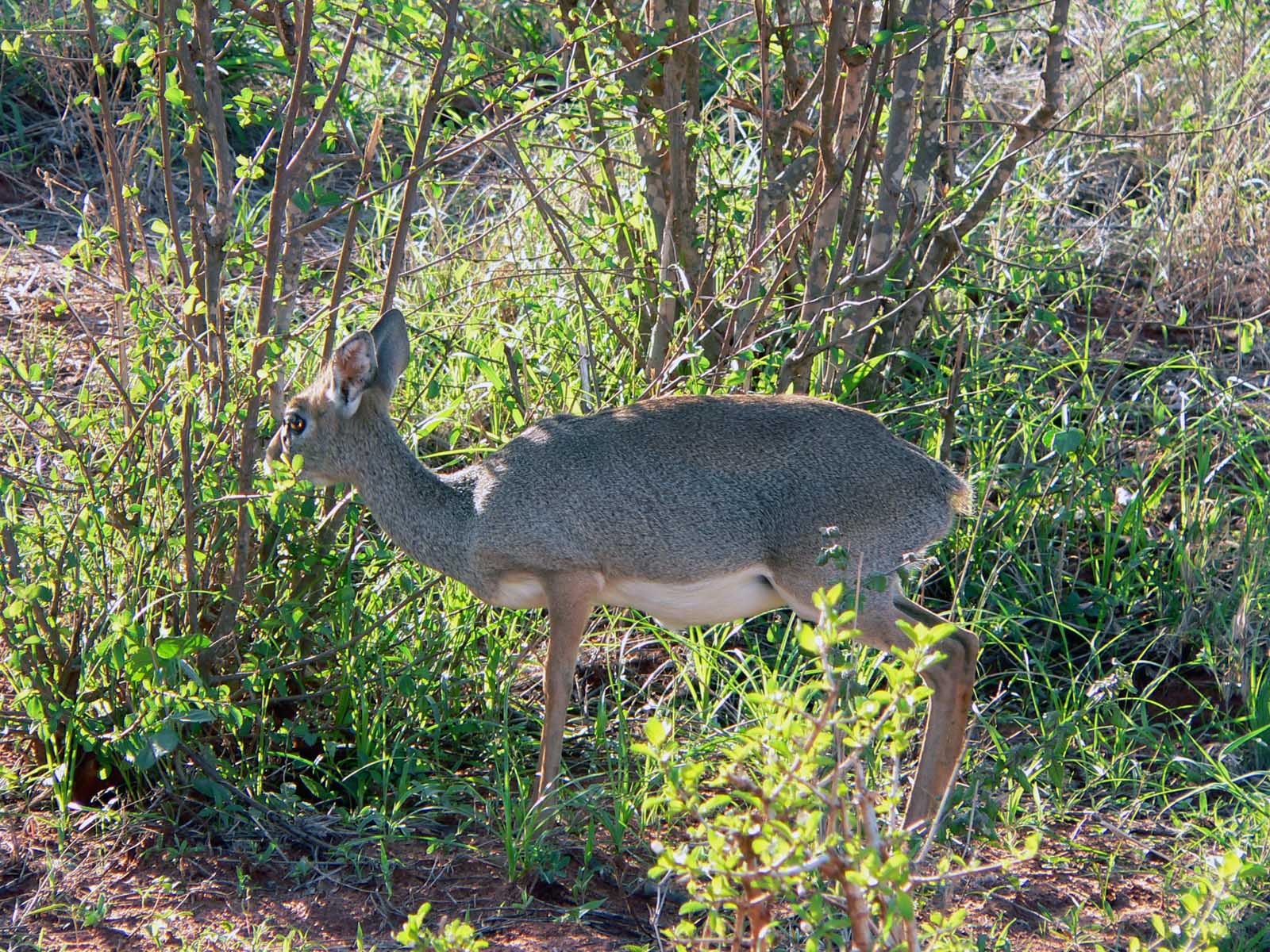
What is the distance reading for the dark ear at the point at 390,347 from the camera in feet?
13.8

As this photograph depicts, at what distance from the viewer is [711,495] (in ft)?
13.1

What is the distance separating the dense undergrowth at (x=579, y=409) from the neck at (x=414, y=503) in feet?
0.60

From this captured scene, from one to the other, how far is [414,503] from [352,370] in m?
0.38

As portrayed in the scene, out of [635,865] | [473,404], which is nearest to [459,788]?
[635,865]

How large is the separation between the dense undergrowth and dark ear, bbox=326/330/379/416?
0.66ft

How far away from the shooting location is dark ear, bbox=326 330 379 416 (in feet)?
13.0

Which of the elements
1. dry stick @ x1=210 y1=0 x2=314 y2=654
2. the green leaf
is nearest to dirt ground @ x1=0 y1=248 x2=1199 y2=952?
dry stick @ x1=210 y1=0 x2=314 y2=654

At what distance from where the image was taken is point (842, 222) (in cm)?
499

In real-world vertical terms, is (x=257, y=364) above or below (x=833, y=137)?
below

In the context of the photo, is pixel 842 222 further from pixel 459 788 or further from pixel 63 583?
pixel 63 583

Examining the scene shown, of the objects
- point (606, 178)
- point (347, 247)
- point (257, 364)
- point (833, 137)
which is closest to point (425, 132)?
point (347, 247)

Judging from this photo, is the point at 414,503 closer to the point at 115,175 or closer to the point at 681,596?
the point at 681,596

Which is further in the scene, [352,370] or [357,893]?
[352,370]

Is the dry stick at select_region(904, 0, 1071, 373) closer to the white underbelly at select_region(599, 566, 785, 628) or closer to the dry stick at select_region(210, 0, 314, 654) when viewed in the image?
the white underbelly at select_region(599, 566, 785, 628)
